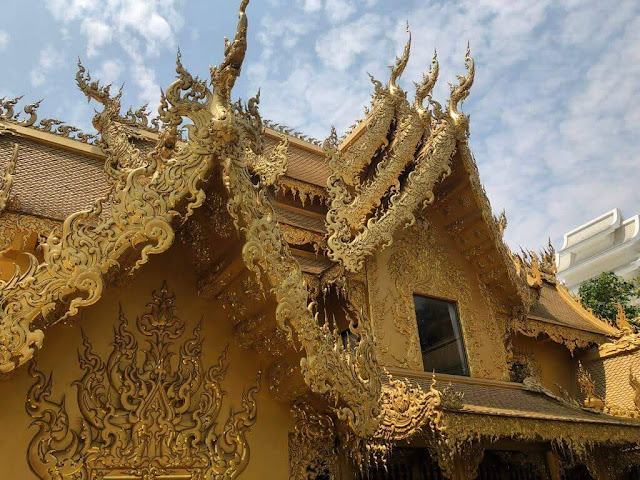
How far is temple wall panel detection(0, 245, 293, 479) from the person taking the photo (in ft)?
10.7

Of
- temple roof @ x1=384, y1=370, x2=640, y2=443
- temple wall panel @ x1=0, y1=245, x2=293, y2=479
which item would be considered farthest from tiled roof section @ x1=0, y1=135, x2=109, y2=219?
temple roof @ x1=384, y1=370, x2=640, y2=443

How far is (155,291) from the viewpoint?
3893mm

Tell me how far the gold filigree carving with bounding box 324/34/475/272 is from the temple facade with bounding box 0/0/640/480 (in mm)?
30

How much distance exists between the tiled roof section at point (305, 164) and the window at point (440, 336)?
2251 millimetres

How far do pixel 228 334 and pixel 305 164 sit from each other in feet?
19.1

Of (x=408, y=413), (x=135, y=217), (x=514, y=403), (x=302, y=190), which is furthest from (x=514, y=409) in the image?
(x=135, y=217)

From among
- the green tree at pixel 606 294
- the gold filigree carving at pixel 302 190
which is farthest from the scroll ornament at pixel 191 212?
the green tree at pixel 606 294

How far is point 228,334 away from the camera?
4043 millimetres

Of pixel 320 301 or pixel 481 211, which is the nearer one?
pixel 320 301

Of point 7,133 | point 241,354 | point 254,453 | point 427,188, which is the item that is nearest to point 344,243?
point 427,188

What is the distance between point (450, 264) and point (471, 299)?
509 mm

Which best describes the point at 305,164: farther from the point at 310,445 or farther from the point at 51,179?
the point at 310,445

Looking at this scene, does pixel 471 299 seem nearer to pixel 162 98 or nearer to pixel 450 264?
pixel 450 264

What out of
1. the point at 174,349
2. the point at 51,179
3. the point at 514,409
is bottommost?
the point at 514,409
